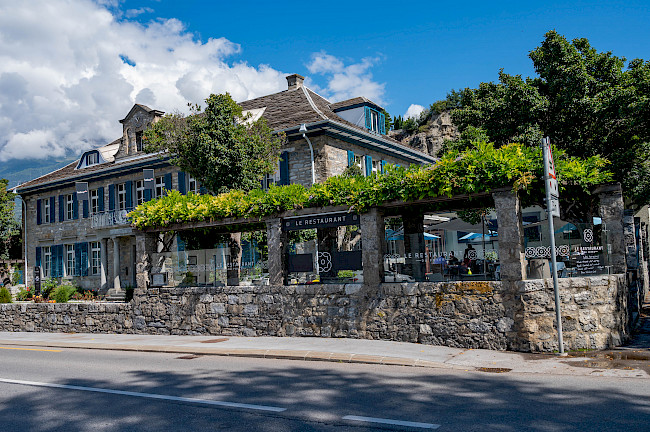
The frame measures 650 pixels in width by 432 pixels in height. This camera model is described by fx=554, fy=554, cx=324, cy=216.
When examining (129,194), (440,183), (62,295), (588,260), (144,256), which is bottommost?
(62,295)

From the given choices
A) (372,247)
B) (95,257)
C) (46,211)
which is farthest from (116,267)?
(372,247)

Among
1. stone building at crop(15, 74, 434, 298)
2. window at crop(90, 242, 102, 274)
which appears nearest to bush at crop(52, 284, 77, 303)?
stone building at crop(15, 74, 434, 298)

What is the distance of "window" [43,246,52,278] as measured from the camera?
112ft

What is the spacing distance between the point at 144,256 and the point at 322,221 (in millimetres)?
5989

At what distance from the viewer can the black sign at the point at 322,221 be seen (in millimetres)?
12906

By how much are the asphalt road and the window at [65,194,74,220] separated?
25.5 m

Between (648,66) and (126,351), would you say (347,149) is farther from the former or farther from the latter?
(126,351)

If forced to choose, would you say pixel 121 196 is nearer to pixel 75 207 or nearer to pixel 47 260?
pixel 75 207

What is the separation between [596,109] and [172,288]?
14.3m

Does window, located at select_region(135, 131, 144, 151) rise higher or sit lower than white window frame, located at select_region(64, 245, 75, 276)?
higher

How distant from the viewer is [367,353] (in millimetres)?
10727

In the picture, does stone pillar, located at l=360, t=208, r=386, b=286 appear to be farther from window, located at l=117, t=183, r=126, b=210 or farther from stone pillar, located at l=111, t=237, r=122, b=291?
window, located at l=117, t=183, r=126, b=210

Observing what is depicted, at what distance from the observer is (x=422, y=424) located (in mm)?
5766

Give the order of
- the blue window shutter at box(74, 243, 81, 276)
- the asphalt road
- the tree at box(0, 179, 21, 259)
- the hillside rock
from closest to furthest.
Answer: the asphalt road, the blue window shutter at box(74, 243, 81, 276), the tree at box(0, 179, 21, 259), the hillside rock
